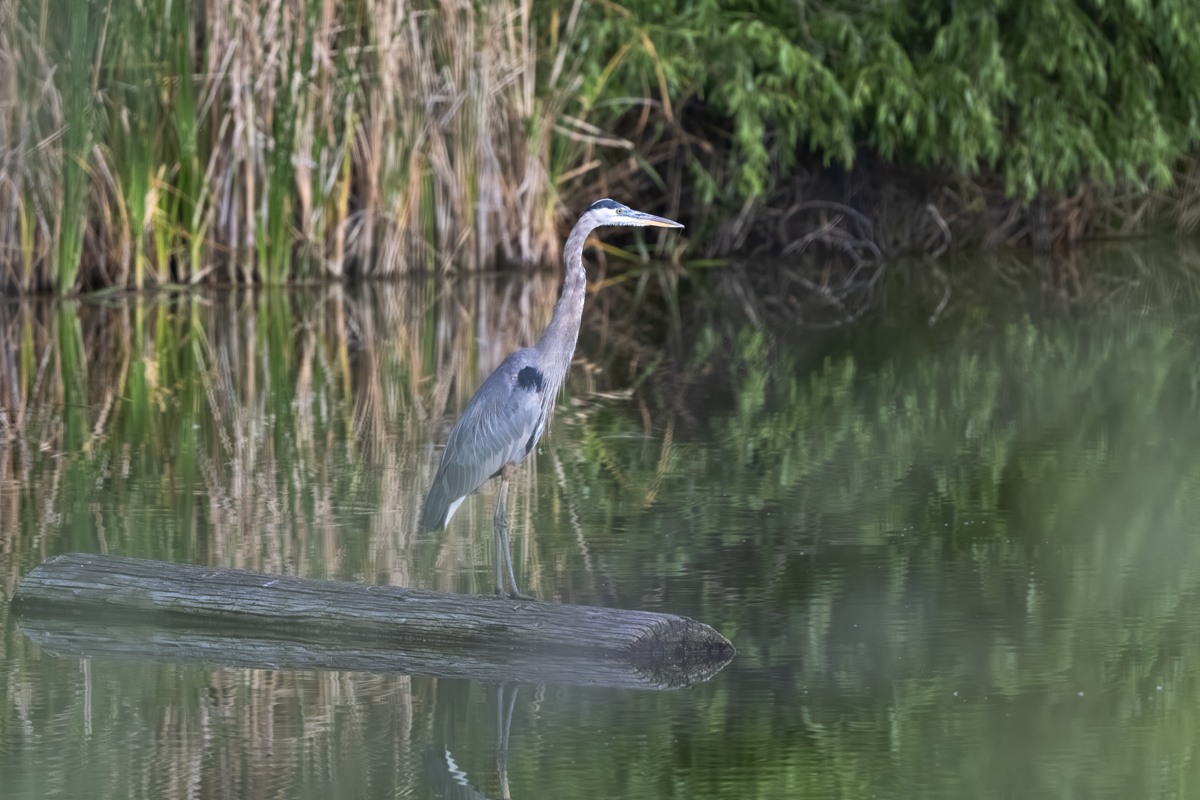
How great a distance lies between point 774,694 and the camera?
14.3 feet

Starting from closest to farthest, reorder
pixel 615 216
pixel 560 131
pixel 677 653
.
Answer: pixel 677 653
pixel 615 216
pixel 560 131

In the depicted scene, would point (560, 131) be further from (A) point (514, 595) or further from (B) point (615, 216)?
(A) point (514, 595)

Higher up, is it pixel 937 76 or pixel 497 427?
pixel 937 76

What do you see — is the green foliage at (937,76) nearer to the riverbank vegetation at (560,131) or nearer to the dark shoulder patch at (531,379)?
→ the riverbank vegetation at (560,131)

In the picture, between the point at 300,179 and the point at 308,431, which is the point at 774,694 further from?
the point at 300,179

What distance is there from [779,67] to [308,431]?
8157mm

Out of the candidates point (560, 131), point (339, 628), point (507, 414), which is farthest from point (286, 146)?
point (339, 628)

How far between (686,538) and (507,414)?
3.34 feet

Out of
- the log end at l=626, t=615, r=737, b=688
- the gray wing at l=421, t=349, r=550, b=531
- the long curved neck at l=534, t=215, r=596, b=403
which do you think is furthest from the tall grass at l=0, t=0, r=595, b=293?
the log end at l=626, t=615, r=737, b=688

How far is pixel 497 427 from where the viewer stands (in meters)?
5.18

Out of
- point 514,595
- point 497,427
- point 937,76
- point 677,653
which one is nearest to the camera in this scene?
point 677,653

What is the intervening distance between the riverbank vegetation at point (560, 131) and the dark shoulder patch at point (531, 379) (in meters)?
5.49

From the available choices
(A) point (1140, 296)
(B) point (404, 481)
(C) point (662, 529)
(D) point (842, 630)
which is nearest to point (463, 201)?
(A) point (1140, 296)

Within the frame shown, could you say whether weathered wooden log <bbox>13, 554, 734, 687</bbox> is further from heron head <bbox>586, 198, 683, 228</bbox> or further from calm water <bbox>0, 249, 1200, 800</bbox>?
heron head <bbox>586, 198, 683, 228</bbox>
